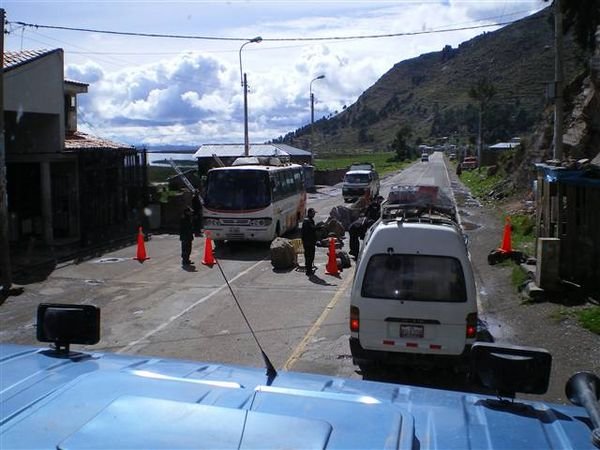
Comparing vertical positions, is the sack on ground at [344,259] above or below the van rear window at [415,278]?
below

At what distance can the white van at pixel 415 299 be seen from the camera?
8219 millimetres

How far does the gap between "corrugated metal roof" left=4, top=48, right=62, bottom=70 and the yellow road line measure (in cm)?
1194

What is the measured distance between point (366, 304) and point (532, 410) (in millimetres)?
5409

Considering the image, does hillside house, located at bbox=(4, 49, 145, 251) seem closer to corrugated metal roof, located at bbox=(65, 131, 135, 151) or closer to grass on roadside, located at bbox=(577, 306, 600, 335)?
corrugated metal roof, located at bbox=(65, 131, 135, 151)

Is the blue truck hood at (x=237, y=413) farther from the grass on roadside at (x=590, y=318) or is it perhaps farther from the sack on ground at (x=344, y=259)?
the sack on ground at (x=344, y=259)

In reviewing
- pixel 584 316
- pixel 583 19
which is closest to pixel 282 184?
pixel 584 316

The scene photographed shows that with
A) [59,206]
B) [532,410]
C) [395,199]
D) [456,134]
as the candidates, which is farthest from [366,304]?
[456,134]

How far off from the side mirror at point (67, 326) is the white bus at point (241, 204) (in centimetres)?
1733

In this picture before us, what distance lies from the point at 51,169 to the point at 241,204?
7827 mm

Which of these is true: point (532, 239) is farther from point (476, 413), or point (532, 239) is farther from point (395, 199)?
point (476, 413)

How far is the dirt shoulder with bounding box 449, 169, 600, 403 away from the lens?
29.8 feet

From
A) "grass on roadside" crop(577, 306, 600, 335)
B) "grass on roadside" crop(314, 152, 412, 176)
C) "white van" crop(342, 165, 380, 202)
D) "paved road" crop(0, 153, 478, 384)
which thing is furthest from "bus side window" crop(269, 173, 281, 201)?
"grass on roadside" crop(314, 152, 412, 176)

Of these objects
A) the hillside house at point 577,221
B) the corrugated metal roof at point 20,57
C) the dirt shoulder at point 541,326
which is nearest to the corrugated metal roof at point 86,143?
the corrugated metal roof at point 20,57

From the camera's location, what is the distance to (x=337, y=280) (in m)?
15.9
